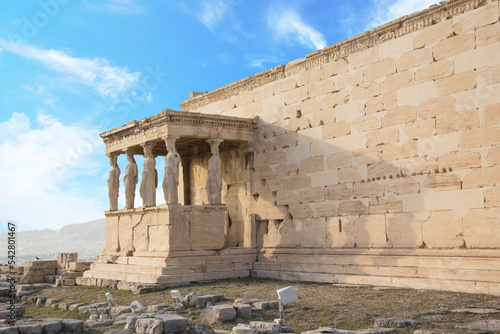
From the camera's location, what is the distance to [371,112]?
11719 mm

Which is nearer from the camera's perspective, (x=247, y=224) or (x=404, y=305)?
(x=404, y=305)

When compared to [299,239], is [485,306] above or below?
below

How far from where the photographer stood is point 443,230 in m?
10.2

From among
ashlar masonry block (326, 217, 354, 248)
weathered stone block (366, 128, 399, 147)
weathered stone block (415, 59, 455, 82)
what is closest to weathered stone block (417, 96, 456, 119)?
weathered stone block (415, 59, 455, 82)

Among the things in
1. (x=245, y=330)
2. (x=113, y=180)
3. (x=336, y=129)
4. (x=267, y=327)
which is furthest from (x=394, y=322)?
(x=113, y=180)

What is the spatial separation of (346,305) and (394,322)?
166 centimetres

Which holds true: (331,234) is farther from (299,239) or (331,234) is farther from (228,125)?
(228,125)

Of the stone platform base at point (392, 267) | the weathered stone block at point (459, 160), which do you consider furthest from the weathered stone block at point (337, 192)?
the weathered stone block at point (459, 160)

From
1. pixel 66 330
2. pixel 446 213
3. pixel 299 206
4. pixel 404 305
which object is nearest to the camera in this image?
pixel 66 330

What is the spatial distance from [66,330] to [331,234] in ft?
20.5

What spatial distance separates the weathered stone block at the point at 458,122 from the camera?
391 inches

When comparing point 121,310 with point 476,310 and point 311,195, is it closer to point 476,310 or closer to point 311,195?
point 311,195

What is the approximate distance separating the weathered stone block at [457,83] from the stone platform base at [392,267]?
2.85m

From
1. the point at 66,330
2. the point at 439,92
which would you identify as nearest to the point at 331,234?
the point at 439,92
